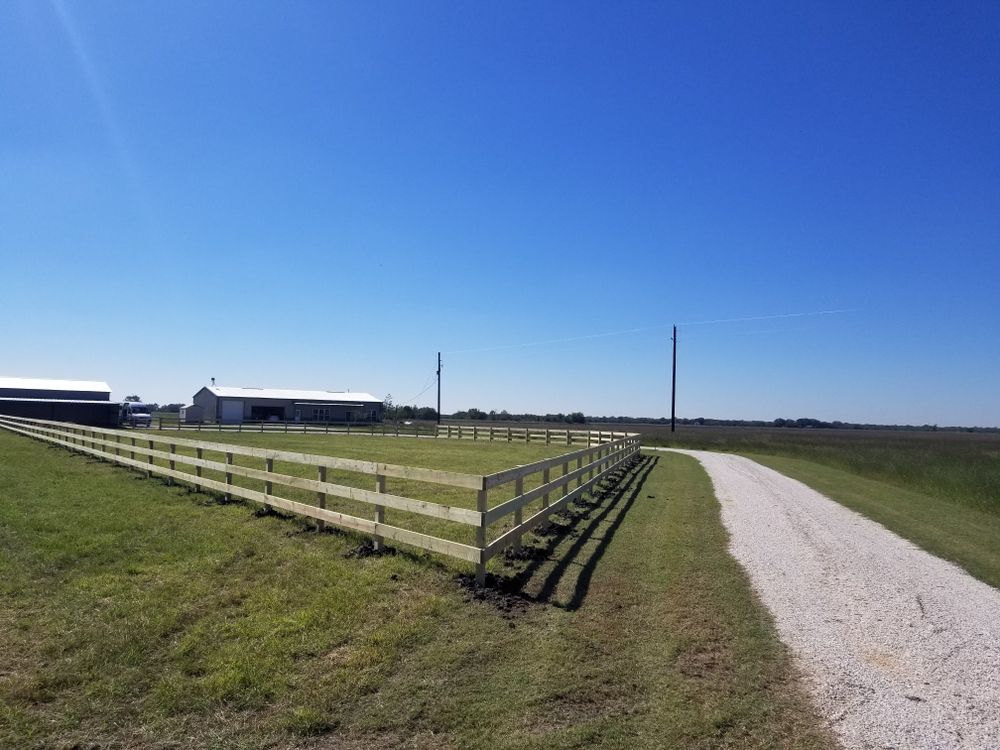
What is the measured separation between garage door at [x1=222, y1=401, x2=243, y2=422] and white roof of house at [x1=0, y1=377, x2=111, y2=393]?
37.2 feet

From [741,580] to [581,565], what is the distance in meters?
1.86

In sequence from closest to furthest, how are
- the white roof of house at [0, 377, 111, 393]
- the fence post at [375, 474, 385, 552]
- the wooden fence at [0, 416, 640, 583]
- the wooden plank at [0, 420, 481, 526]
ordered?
the wooden plank at [0, 420, 481, 526] → the wooden fence at [0, 416, 640, 583] → the fence post at [375, 474, 385, 552] → the white roof of house at [0, 377, 111, 393]

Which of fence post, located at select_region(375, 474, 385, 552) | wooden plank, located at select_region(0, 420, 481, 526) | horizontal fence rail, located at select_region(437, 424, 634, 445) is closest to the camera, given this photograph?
wooden plank, located at select_region(0, 420, 481, 526)

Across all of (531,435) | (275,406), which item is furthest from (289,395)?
(531,435)

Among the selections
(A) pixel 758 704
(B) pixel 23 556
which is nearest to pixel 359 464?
(B) pixel 23 556

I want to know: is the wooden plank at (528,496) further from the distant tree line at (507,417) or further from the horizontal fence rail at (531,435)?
the distant tree line at (507,417)

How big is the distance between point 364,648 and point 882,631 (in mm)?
4570

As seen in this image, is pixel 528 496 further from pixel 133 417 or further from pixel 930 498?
pixel 133 417

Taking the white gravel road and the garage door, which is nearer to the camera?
the white gravel road

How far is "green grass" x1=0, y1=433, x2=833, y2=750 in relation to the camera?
13.5 ft

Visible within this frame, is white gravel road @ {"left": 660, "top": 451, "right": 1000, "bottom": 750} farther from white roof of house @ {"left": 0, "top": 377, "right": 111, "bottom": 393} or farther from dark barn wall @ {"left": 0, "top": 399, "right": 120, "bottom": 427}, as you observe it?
white roof of house @ {"left": 0, "top": 377, "right": 111, "bottom": 393}

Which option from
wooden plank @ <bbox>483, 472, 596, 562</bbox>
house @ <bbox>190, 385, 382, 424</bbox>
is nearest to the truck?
house @ <bbox>190, 385, 382, 424</bbox>

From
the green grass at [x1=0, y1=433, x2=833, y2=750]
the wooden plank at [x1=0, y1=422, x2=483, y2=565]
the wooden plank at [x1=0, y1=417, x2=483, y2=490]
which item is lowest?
the green grass at [x1=0, y1=433, x2=833, y2=750]

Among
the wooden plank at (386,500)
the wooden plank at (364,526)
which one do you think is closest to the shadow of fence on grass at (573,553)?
the wooden plank at (364,526)
